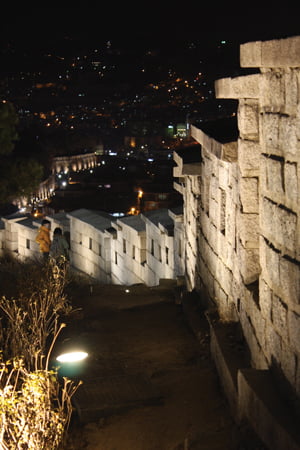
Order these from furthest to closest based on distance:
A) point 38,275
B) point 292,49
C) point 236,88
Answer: point 38,275 < point 236,88 < point 292,49

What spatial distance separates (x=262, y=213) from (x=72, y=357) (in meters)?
3.32

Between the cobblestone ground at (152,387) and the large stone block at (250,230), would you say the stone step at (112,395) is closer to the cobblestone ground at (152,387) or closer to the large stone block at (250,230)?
the cobblestone ground at (152,387)

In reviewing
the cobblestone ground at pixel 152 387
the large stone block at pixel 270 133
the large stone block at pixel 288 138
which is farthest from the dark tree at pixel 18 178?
the large stone block at pixel 288 138

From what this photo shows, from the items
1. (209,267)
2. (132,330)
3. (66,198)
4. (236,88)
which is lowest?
(66,198)

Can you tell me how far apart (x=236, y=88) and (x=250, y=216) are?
3.94 ft

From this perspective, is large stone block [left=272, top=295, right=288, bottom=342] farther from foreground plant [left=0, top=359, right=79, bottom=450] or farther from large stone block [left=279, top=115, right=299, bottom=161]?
foreground plant [left=0, top=359, right=79, bottom=450]

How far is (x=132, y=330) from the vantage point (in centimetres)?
872

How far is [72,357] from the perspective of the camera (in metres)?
7.29

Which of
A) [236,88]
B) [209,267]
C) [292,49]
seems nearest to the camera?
[292,49]

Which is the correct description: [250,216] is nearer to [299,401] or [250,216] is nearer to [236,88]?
[236,88]

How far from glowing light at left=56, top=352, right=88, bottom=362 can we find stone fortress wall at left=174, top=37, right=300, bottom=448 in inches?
66.9

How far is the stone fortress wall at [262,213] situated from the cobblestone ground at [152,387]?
0.60m

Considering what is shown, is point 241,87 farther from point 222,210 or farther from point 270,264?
point 222,210

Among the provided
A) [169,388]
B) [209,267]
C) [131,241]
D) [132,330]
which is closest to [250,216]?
[169,388]
